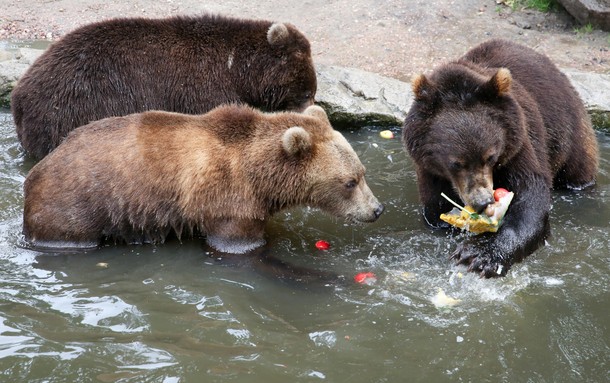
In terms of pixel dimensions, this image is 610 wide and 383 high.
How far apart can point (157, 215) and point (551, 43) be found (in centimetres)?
945

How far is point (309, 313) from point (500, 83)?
2.71m

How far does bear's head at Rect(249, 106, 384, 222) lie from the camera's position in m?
7.18

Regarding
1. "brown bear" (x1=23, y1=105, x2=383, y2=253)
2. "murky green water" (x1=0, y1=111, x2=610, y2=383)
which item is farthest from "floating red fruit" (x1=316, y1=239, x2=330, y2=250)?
"brown bear" (x1=23, y1=105, x2=383, y2=253)

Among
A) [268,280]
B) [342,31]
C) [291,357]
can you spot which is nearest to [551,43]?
[342,31]

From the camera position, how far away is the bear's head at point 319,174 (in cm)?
718

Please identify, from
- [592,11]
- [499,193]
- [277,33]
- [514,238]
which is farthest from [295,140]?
[592,11]

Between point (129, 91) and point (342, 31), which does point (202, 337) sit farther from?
point (342, 31)

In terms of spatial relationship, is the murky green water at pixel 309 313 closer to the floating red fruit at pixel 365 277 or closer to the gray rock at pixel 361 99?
the floating red fruit at pixel 365 277

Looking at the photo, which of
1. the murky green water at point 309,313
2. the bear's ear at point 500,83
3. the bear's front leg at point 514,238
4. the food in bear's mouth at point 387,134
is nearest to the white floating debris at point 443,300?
the murky green water at point 309,313

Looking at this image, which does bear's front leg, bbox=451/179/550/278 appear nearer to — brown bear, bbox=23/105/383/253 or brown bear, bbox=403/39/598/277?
brown bear, bbox=403/39/598/277

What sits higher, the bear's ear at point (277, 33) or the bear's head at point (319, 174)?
the bear's ear at point (277, 33)

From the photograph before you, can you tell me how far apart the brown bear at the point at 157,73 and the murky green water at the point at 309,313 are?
51.9 inches

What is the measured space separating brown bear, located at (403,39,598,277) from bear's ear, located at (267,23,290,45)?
250cm

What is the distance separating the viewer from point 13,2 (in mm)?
16672
